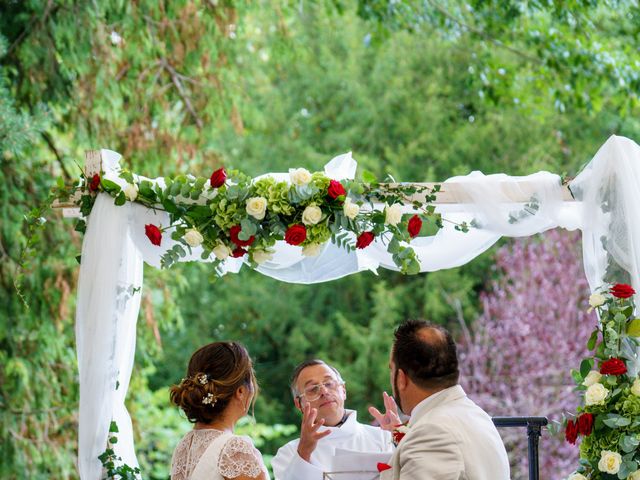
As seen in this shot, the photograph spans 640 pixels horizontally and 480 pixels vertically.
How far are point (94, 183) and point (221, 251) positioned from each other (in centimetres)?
55

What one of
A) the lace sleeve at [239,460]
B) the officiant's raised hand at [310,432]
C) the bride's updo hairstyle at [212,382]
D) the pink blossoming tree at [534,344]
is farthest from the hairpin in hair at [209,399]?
the pink blossoming tree at [534,344]

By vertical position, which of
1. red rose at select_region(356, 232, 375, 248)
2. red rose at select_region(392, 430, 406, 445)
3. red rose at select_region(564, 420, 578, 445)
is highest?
red rose at select_region(356, 232, 375, 248)

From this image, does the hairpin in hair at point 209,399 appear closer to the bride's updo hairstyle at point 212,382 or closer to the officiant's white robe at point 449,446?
the bride's updo hairstyle at point 212,382

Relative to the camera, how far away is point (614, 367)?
3812 millimetres

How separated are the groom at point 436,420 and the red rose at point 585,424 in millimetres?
734

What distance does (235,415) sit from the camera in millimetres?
3580

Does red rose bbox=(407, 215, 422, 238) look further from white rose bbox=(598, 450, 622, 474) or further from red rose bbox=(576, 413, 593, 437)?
white rose bbox=(598, 450, 622, 474)

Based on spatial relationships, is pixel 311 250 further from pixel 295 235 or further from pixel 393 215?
pixel 393 215

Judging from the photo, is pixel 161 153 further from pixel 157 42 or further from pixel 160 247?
pixel 160 247

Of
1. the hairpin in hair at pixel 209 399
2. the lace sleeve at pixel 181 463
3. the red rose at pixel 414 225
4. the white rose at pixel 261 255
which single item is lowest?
the lace sleeve at pixel 181 463

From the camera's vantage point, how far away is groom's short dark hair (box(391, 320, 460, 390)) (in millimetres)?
3232

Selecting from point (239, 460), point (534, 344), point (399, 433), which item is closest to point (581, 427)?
point (399, 433)

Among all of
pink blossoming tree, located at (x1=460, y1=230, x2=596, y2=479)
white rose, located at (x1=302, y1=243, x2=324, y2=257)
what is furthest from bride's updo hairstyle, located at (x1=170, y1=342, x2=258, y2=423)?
pink blossoming tree, located at (x1=460, y1=230, x2=596, y2=479)

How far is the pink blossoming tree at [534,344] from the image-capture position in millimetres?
10039
